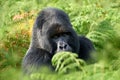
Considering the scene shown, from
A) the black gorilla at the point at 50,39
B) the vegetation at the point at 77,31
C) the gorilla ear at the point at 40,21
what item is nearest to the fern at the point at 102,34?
the vegetation at the point at 77,31

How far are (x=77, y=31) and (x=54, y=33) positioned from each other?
200cm

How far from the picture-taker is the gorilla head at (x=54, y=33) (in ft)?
14.4

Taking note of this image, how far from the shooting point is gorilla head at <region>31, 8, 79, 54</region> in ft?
14.4

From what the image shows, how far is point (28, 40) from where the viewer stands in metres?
6.75

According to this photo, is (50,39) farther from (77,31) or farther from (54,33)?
(77,31)

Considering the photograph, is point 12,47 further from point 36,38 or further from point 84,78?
point 84,78

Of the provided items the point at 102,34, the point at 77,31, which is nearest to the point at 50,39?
the point at 102,34

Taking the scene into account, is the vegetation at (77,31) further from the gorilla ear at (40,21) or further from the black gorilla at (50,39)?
the gorilla ear at (40,21)

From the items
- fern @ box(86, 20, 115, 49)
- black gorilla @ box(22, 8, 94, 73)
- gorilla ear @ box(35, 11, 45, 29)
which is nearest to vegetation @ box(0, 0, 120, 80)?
fern @ box(86, 20, 115, 49)

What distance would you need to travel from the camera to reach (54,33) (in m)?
4.40

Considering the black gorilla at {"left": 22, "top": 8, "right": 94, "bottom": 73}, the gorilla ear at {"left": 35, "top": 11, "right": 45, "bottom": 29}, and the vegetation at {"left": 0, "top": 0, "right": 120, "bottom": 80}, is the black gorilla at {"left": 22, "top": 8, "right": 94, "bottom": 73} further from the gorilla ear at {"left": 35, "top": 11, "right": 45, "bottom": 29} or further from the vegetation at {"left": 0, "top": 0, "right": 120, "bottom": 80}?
the vegetation at {"left": 0, "top": 0, "right": 120, "bottom": 80}

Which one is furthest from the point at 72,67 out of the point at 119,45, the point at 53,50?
the point at 53,50

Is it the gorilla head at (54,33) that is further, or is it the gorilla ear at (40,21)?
the gorilla ear at (40,21)

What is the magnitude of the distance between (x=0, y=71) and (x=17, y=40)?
0.98 m
